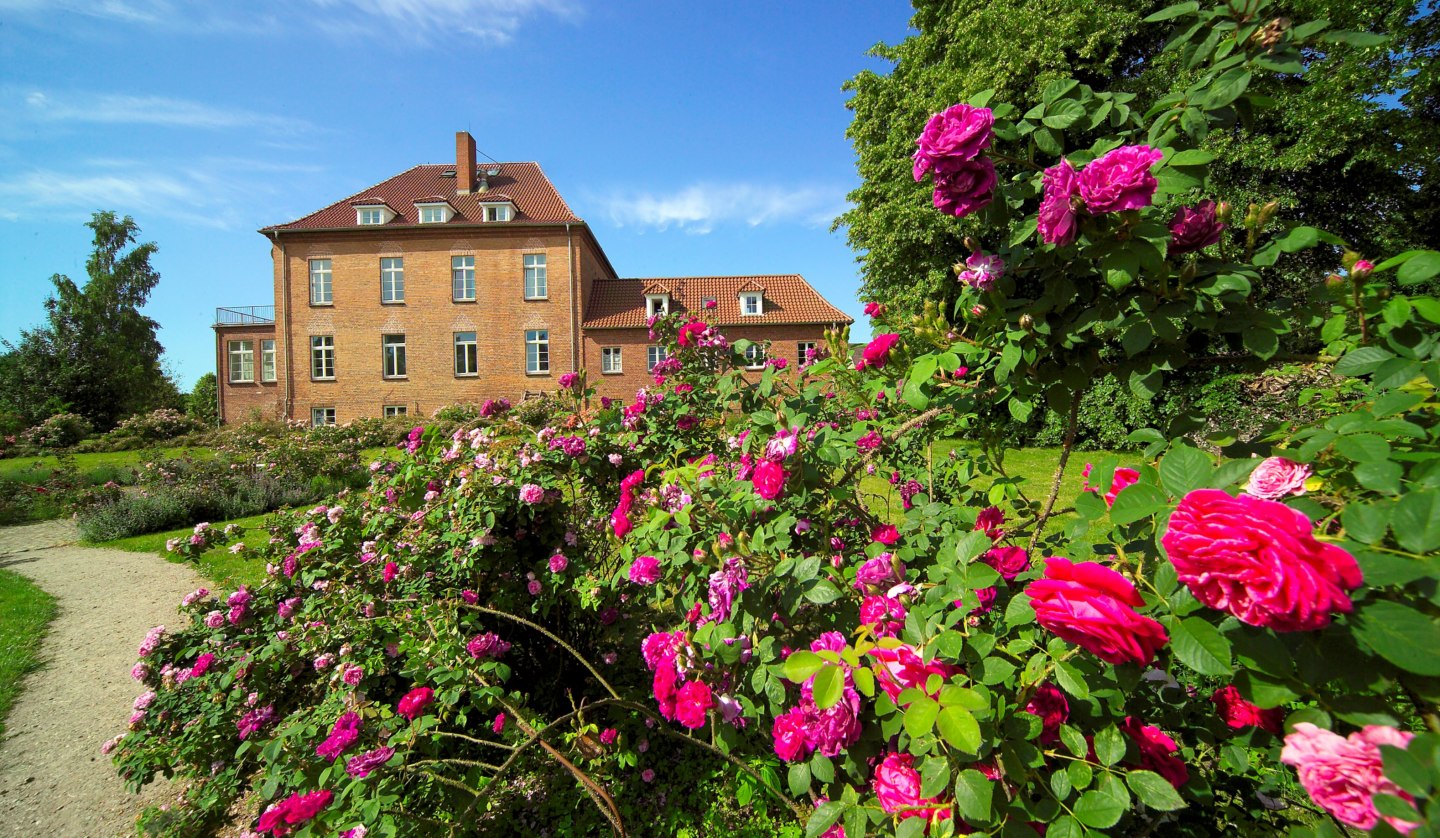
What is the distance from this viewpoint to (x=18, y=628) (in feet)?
15.6

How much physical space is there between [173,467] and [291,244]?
50.3 ft

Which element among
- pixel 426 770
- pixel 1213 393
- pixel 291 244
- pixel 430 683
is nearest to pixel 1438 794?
pixel 1213 393

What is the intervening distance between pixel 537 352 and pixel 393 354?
554cm

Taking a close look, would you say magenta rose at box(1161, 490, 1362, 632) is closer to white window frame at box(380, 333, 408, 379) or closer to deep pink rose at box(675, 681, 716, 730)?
deep pink rose at box(675, 681, 716, 730)

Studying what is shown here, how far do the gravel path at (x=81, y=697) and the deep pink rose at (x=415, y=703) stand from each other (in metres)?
2.04

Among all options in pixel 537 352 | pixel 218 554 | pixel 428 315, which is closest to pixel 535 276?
pixel 537 352

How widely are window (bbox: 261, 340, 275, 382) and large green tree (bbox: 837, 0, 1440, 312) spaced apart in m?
23.3

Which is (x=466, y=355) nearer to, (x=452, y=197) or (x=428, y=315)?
(x=428, y=315)

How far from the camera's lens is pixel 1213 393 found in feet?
5.76

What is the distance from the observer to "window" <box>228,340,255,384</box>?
909 inches

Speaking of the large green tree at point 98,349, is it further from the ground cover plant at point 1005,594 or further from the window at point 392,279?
the ground cover plant at point 1005,594

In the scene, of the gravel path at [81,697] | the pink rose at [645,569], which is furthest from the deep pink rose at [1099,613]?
the gravel path at [81,697]

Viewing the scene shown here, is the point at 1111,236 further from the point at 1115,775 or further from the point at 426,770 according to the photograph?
the point at 426,770

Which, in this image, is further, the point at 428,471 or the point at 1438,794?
the point at 428,471
